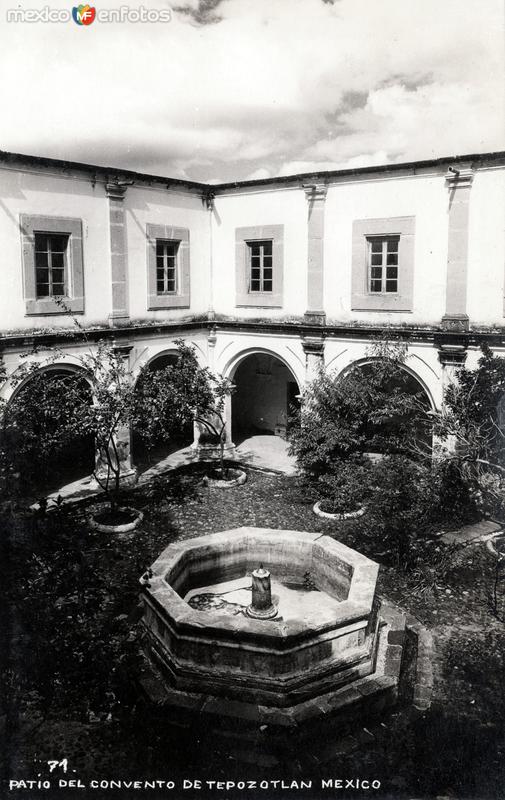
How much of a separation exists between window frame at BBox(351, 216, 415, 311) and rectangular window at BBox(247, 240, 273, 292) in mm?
2335

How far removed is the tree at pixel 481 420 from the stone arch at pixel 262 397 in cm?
836

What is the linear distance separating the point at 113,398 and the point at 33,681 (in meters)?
7.66

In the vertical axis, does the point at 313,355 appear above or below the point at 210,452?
above

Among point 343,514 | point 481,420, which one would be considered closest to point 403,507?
point 481,420

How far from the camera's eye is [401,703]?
22.6 ft

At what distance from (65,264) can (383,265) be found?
658 centimetres

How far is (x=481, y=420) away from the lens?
9633 mm

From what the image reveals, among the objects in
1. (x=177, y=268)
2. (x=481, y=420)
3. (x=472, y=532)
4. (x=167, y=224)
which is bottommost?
(x=472, y=532)

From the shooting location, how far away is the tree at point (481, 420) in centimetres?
823

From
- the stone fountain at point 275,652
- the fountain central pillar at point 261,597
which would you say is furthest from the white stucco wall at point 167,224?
the fountain central pillar at point 261,597

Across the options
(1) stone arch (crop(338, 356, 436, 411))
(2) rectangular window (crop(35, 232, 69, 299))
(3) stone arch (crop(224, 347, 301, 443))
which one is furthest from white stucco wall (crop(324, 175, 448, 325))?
(2) rectangular window (crop(35, 232, 69, 299))

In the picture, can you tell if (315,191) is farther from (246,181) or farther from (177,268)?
(177,268)

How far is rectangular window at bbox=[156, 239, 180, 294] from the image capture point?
592 inches

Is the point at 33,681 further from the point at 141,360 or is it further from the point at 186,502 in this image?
the point at 141,360
